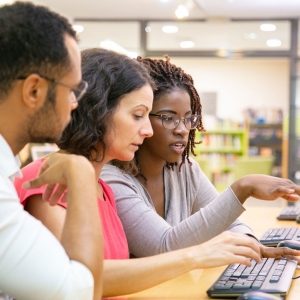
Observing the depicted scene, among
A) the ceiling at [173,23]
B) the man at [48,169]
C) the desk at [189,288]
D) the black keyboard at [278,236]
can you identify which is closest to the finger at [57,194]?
the man at [48,169]

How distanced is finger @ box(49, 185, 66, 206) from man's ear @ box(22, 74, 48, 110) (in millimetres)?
198

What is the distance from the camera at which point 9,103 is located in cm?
100

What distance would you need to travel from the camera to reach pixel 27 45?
973 millimetres

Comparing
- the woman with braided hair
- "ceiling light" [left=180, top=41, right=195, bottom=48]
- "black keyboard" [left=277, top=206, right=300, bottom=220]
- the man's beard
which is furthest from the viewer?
"ceiling light" [left=180, top=41, right=195, bottom=48]

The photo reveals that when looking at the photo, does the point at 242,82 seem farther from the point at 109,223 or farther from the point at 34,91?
the point at 34,91

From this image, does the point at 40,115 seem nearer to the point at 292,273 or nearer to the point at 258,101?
the point at 292,273

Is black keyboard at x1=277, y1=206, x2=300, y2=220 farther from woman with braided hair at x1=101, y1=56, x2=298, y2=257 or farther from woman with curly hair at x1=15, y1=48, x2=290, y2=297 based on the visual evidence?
woman with curly hair at x1=15, y1=48, x2=290, y2=297

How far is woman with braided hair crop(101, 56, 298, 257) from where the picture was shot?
1.53 metres

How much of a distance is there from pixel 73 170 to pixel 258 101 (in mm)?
10388

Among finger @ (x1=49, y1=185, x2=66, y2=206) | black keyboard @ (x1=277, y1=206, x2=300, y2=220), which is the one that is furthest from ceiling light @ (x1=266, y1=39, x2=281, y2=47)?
finger @ (x1=49, y1=185, x2=66, y2=206)

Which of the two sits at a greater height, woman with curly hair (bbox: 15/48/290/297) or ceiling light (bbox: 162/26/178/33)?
ceiling light (bbox: 162/26/178/33)

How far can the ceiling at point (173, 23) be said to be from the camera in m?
6.93

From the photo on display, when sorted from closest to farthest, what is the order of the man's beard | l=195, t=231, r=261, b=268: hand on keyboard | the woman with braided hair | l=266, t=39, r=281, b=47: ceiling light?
1. the man's beard
2. l=195, t=231, r=261, b=268: hand on keyboard
3. the woman with braided hair
4. l=266, t=39, r=281, b=47: ceiling light

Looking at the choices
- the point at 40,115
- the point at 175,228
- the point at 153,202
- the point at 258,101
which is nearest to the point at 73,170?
the point at 40,115
